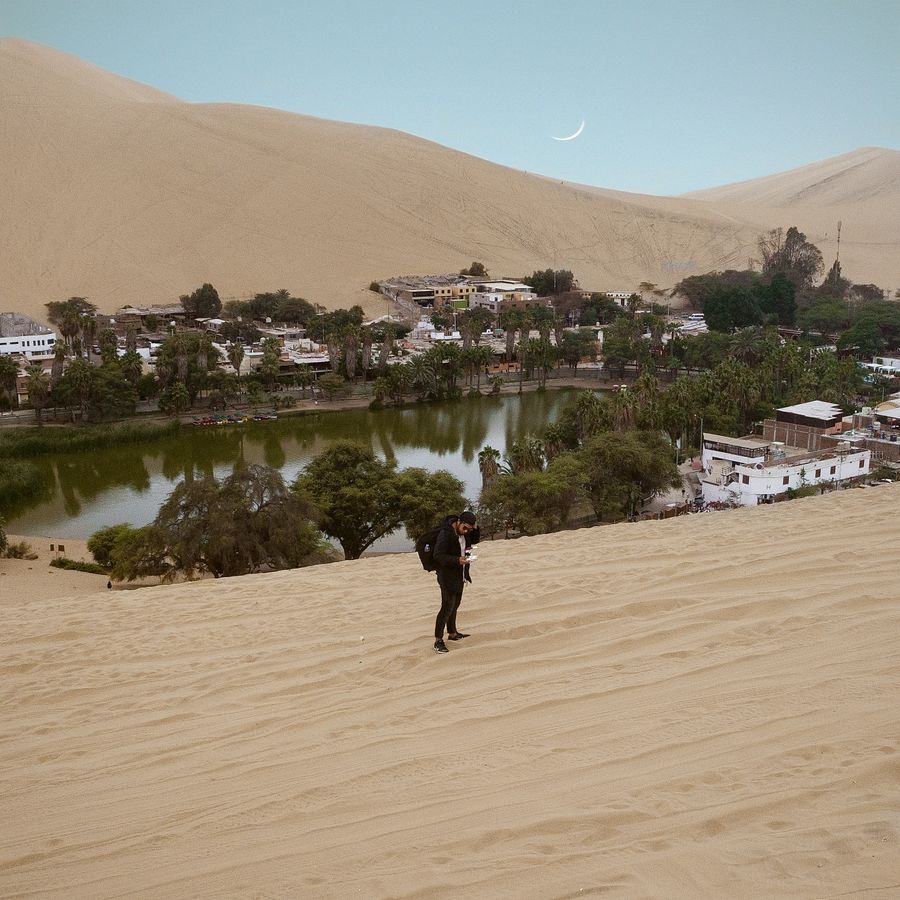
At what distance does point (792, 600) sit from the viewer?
691 centimetres

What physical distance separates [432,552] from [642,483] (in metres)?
20.9

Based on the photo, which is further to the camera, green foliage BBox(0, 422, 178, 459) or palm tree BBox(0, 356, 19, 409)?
palm tree BBox(0, 356, 19, 409)

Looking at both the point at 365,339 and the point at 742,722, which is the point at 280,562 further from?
the point at 365,339

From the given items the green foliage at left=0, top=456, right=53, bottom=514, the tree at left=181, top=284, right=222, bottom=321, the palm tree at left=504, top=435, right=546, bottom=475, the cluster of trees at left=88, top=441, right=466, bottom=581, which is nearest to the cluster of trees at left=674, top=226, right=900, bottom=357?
the tree at left=181, top=284, right=222, bottom=321

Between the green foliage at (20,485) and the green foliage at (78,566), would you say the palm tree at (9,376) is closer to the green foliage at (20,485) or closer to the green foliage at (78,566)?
the green foliage at (20,485)

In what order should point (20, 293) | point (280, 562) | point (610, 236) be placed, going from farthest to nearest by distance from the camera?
point (610, 236), point (20, 293), point (280, 562)

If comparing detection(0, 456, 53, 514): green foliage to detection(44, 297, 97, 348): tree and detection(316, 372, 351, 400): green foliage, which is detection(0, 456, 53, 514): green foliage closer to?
detection(316, 372, 351, 400): green foliage

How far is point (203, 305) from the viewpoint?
7050 centimetres

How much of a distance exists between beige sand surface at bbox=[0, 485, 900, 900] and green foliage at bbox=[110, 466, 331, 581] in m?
9.20

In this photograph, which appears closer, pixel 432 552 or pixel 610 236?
pixel 432 552

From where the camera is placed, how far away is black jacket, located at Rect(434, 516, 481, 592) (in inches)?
257

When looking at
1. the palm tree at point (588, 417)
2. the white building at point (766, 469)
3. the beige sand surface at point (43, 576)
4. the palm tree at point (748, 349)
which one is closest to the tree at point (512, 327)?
the palm tree at point (748, 349)

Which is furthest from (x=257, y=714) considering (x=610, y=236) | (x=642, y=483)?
(x=610, y=236)

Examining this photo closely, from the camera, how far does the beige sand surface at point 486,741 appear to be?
375 cm
